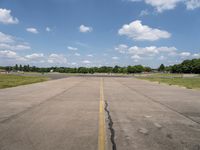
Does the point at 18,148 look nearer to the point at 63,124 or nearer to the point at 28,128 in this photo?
the point at 28,128

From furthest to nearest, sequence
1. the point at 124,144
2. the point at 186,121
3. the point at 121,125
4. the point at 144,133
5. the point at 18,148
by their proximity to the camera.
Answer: the point at 186,121, the point at 121,125, the point at 144,133, the point at 124,144, the point at 18,148

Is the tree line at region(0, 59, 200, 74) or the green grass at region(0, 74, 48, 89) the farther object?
the tree line at region(0, 59, 200, 74)

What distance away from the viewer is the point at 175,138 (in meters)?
5.42

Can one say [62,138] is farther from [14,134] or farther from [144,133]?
[144,133]

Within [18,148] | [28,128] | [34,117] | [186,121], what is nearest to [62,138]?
[18,148]

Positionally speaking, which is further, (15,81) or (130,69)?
(130,69)

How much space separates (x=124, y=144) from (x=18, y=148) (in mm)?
2366

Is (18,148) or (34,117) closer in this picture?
(18,148)

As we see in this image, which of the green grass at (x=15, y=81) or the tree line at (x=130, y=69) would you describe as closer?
the green grass at (x=15, y=81)

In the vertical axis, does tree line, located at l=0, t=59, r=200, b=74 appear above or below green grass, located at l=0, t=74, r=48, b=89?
above

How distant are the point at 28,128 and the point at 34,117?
157 cm

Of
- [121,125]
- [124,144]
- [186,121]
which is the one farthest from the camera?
[186,121]

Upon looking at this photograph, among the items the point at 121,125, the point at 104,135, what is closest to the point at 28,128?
the point at 104,135

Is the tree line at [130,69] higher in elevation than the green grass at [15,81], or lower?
higher
